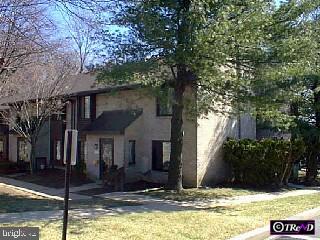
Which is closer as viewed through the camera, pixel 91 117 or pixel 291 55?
pixel 291 55

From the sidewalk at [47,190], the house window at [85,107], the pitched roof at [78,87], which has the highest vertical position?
the pitched roof at [78,87]

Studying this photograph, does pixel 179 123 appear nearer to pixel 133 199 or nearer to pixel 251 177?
pixel 133 199

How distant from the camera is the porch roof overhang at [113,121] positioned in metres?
24.2

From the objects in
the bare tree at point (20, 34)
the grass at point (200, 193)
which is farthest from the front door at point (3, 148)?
the bare tree at point (20, 34)

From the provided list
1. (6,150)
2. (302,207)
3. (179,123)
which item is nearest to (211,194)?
(179,123)

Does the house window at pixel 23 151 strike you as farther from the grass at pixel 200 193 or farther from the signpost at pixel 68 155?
the signpost at pixel 68 155

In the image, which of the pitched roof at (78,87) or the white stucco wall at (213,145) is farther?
the pitched roof at (78,87)

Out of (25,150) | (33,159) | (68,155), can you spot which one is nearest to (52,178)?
(33,159)

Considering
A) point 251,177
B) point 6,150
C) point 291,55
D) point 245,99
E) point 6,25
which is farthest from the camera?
point 6,150

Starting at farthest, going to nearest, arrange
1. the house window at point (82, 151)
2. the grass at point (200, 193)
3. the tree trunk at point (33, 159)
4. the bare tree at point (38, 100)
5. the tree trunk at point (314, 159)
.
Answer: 1. the tree trunk at point (33, 159)
2. the house window at point (82, 151)
3. the bare tree at point (38, 100)
4. the tree trunk at point (314, 159)
5. the grass at point (200, 193)

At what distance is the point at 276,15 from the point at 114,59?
19.1 ft

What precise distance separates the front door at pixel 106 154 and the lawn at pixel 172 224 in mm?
11070

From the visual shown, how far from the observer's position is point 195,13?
1475 cm

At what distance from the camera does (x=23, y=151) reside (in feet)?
116
